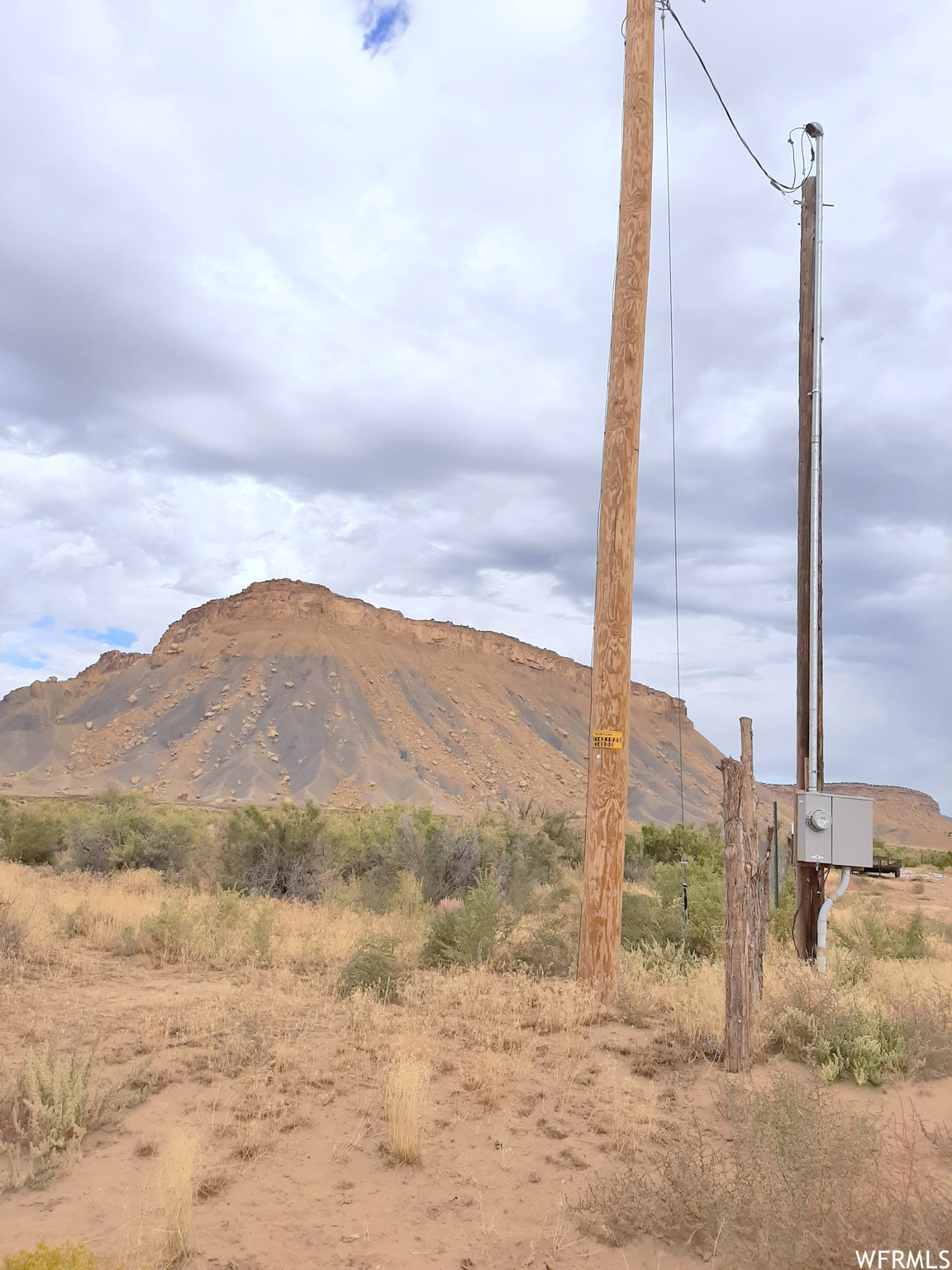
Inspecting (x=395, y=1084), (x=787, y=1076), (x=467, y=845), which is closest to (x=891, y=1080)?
(x=787, y=1076)

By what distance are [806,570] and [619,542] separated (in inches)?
99.7

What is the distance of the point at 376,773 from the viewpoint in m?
66.4

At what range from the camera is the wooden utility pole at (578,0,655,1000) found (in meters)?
7.80

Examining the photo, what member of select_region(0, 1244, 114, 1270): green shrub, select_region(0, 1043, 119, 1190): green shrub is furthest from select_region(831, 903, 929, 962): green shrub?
select_region(0, 1244, 114, 1270): green shrub

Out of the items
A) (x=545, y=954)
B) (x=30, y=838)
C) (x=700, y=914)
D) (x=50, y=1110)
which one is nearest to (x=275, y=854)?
(x=30, y=838)

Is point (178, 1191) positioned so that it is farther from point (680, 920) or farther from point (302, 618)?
point (302, 618)

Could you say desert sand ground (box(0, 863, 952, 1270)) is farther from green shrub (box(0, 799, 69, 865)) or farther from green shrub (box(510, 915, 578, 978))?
green shrub (box(0, 799, 69, 865))

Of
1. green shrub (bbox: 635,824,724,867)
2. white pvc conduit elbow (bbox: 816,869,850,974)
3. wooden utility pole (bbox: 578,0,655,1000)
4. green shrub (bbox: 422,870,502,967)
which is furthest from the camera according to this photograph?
green shrub (bbox: 635,824,724,867)

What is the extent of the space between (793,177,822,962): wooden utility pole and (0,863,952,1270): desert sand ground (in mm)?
588

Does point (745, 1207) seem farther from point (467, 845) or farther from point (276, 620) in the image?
point (276, 620)

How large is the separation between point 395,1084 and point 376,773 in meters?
62.2

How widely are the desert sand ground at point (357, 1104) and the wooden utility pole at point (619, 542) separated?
2.57 feet

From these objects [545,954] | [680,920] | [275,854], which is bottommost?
[545,954]

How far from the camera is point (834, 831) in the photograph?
8305 millimetres
